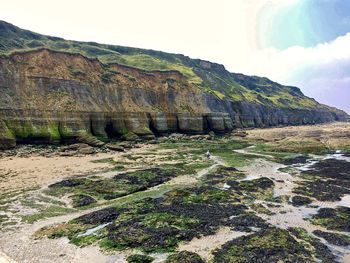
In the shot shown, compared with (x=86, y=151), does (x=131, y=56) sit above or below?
above

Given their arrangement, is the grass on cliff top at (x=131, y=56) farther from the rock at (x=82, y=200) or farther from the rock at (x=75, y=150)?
the rock at (x=82, y=200)

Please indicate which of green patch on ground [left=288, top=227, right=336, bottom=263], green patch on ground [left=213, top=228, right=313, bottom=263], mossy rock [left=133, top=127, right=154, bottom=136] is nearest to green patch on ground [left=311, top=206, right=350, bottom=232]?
green patch on ground [left=288, top=227, right=336, bottom=263]

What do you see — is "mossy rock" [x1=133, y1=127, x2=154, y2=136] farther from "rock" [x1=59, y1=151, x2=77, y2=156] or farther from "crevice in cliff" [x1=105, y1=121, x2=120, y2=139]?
"rock" [x1=59, y1=151, x2=77, y2=156]

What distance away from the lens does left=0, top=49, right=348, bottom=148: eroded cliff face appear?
37.4 m

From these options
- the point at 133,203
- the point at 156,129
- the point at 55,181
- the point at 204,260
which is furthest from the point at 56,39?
the point at 204,260

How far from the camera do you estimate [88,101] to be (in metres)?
48.1

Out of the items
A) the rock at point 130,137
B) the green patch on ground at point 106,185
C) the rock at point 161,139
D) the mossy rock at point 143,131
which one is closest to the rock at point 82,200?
the green patch on ground at point 106,185

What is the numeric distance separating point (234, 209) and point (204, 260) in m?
6.62

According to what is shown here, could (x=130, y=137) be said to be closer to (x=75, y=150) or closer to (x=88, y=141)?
(x=88, y=141)

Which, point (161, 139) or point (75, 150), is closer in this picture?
point (75, 150)

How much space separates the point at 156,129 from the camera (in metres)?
59.2

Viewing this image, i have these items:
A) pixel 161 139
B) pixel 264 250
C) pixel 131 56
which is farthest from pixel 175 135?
pixel 131 56

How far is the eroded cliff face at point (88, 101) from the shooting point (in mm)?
37406

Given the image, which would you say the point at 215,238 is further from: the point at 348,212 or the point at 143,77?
the point at 143,77
